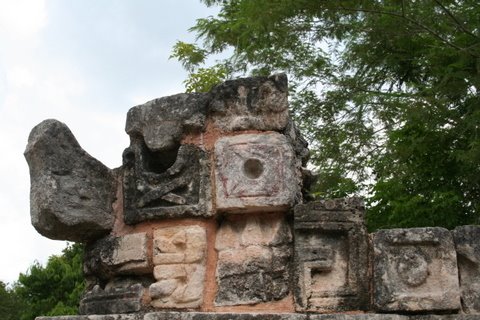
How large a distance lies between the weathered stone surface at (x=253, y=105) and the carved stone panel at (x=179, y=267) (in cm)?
60

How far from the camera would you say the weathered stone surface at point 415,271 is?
3.89 meters

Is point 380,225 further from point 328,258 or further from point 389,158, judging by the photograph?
point 328,258

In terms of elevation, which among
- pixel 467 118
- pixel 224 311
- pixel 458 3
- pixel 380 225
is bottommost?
pixel 224 311

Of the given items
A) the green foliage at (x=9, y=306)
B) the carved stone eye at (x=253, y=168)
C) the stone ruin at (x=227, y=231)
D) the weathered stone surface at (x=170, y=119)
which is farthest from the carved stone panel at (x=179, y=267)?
the green foliage at (x=9, y=306)

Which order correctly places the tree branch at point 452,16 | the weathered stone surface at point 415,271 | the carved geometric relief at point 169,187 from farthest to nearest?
the tree branch at point 452,16, the carved geometric relief at point 169,187, the weathered stone surface at point 415,271

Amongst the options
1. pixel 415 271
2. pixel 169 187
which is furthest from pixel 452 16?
pixel 169 187

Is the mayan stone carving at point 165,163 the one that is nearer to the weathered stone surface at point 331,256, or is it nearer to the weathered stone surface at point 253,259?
the weathered stone surface at point 253,259

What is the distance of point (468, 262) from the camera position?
4.00 metres

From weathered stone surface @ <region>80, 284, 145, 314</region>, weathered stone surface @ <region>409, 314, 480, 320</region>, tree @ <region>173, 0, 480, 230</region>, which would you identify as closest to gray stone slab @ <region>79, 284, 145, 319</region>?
weathered stone surface @ <region>80, 284, 145, 314</region>

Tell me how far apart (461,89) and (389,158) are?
167cm

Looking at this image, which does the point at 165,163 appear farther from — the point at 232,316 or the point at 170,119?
the point at 232,316

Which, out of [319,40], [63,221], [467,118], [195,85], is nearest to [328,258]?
[63,221]

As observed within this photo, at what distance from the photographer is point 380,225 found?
949 cm

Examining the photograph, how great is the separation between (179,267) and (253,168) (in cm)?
63
